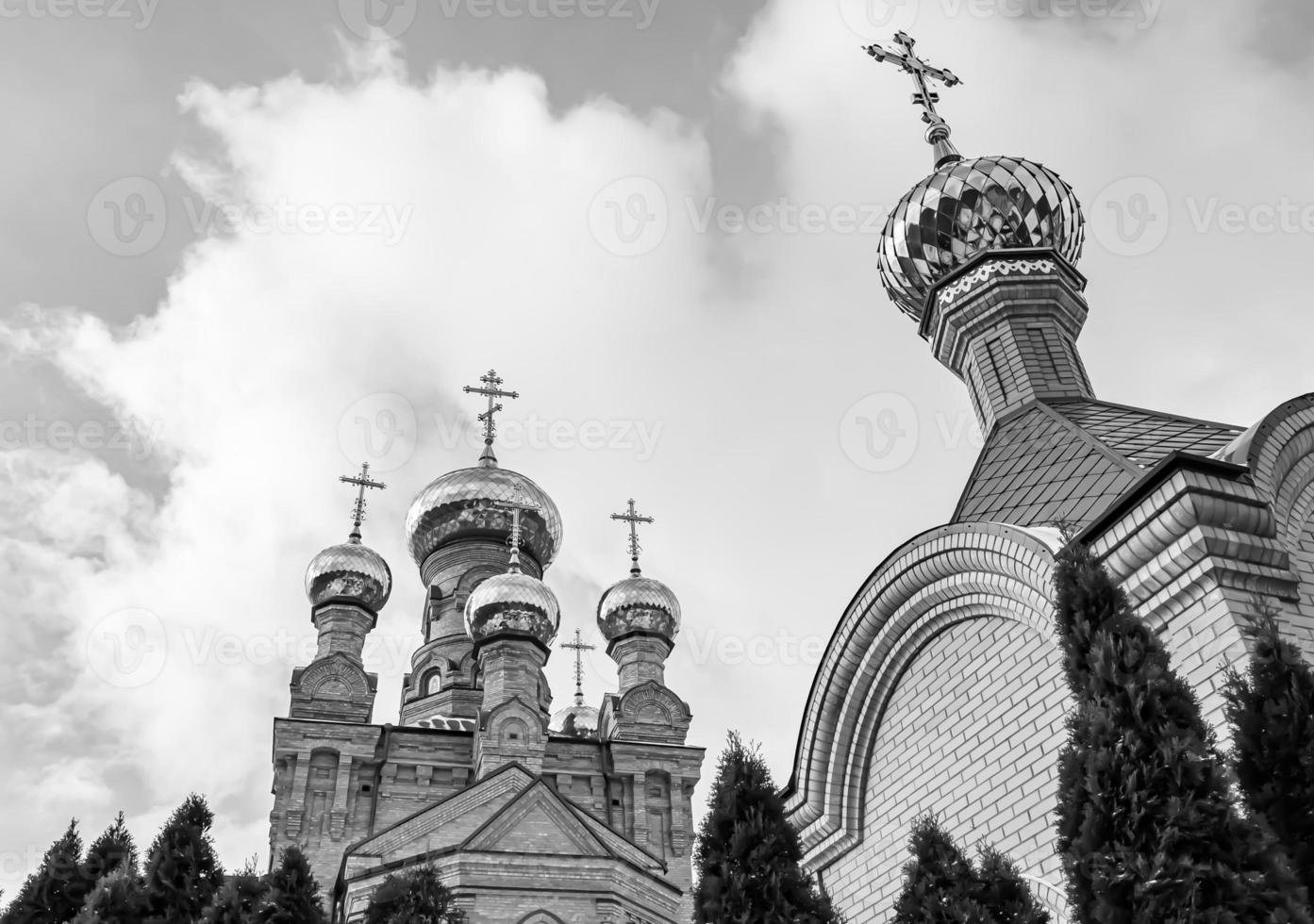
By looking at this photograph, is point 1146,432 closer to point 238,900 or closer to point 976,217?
point 976,217

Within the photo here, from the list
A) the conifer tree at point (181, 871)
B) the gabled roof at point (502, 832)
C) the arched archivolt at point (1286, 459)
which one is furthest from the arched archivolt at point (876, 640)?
the gabled roof at point (502, 832)

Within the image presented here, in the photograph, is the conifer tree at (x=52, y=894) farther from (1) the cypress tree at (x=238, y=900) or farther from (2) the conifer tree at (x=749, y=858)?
(2) the conifer tree at (x=749, y=858)

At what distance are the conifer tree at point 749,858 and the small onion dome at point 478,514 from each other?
1701 cm

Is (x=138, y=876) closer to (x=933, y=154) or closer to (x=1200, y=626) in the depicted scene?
(x=1200, y=626)

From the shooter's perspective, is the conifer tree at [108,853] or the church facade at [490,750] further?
the church facade at [490,750]

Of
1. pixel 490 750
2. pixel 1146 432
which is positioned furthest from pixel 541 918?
pixel 1146 432

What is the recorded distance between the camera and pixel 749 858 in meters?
4.78

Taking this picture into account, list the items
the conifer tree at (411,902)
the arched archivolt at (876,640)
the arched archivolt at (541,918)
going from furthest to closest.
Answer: the arched archivolt at (541,918) < the arched archivolt at (876,640) < the conifer tree at (411,902)

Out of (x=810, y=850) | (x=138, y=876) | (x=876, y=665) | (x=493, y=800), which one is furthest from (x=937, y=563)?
(x=493, y=800)

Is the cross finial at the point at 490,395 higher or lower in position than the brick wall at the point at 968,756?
higher

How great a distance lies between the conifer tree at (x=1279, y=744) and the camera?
3.69m

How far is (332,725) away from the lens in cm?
1656

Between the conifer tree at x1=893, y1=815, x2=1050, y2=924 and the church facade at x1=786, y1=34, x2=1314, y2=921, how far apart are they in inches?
25.0

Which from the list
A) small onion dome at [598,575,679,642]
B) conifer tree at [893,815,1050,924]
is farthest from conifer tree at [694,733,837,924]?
small onion dome at [598,575,679,642]
